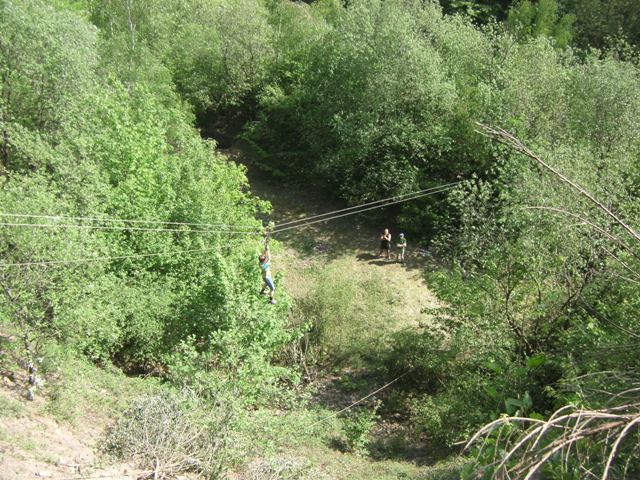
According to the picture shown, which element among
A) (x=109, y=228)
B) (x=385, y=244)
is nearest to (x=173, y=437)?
(x=109, y=228)

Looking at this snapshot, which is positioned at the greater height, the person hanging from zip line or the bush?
the person hanging from zip line

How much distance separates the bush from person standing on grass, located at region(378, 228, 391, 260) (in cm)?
1143

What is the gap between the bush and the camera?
938cm

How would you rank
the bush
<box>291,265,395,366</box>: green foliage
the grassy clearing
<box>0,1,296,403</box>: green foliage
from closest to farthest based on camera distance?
the bush
the grassy clearing
<box>0,1,296,403</box>: green foliage
<box>291,265,395,366</box>: green foliage

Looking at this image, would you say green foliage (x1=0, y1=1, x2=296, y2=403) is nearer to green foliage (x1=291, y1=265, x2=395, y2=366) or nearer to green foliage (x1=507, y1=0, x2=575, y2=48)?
green foliage (x1=291, y1=265, x2=395, y2=366)

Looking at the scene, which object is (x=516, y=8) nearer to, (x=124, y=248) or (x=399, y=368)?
(x=399, y=368)

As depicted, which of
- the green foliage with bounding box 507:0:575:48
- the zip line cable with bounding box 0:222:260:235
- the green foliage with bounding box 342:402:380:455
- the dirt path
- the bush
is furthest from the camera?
the green foliage with bounding box 507:0:575:48

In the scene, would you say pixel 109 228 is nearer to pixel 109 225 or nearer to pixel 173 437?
pixel 109 225

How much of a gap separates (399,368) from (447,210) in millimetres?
7638

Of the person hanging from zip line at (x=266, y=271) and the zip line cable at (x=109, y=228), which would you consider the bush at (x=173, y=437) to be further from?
the person hanging from zip line at (x=266, y=271)

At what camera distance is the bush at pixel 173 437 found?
9.38 metres

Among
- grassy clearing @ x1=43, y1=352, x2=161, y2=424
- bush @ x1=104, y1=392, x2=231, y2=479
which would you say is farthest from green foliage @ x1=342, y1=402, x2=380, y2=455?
grassy clearing @ x1=43, y1=352, x2=161, y2=424

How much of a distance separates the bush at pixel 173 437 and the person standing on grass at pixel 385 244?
37.5 ft

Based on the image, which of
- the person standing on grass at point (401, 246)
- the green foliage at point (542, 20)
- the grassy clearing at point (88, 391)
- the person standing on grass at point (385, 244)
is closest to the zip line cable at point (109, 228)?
the grassy clearing at point (88, 391)
